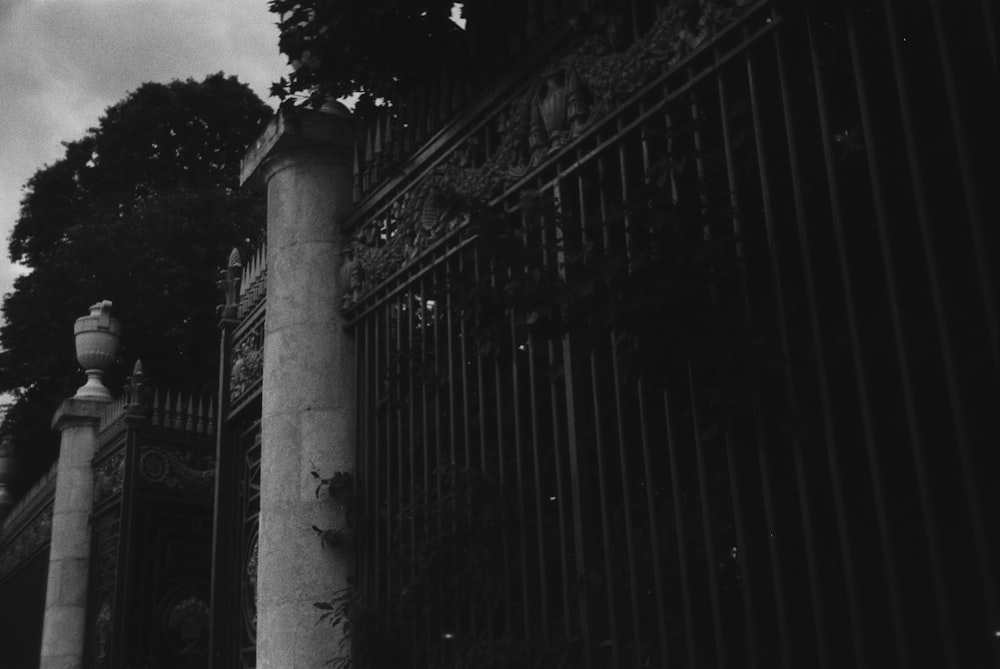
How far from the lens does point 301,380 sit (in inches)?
263

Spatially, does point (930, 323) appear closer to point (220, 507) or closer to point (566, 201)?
point (566, 201)

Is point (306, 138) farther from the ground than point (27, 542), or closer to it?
farther from the ground

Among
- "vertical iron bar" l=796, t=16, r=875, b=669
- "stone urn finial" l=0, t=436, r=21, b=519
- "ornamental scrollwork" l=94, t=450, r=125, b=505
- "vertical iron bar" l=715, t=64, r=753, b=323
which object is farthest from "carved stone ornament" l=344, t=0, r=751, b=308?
"stone urn finial" l=0, t=436, r=21, b=519

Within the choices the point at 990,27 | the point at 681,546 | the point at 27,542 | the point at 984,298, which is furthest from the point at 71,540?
the point at 990,27

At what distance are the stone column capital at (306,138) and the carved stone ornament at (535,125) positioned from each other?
0.64 m

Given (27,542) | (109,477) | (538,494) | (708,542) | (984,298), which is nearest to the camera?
(984,298)

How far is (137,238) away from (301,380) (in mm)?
20978

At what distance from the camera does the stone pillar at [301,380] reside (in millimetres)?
6332

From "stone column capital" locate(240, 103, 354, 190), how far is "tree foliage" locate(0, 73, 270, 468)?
712 inches

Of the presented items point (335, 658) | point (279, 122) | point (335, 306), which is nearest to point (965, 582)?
point (335, 658)

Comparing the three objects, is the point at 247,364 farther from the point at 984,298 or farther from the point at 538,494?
the point at 984,298

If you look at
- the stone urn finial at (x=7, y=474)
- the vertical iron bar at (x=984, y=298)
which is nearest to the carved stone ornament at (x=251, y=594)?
the vertical iron bar at (x=984, y=298)

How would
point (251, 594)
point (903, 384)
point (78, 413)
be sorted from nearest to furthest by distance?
point (903, 384)
point (251, 594)
point (78, 413)

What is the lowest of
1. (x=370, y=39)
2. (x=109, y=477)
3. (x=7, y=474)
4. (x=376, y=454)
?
(x=376, y=454)
